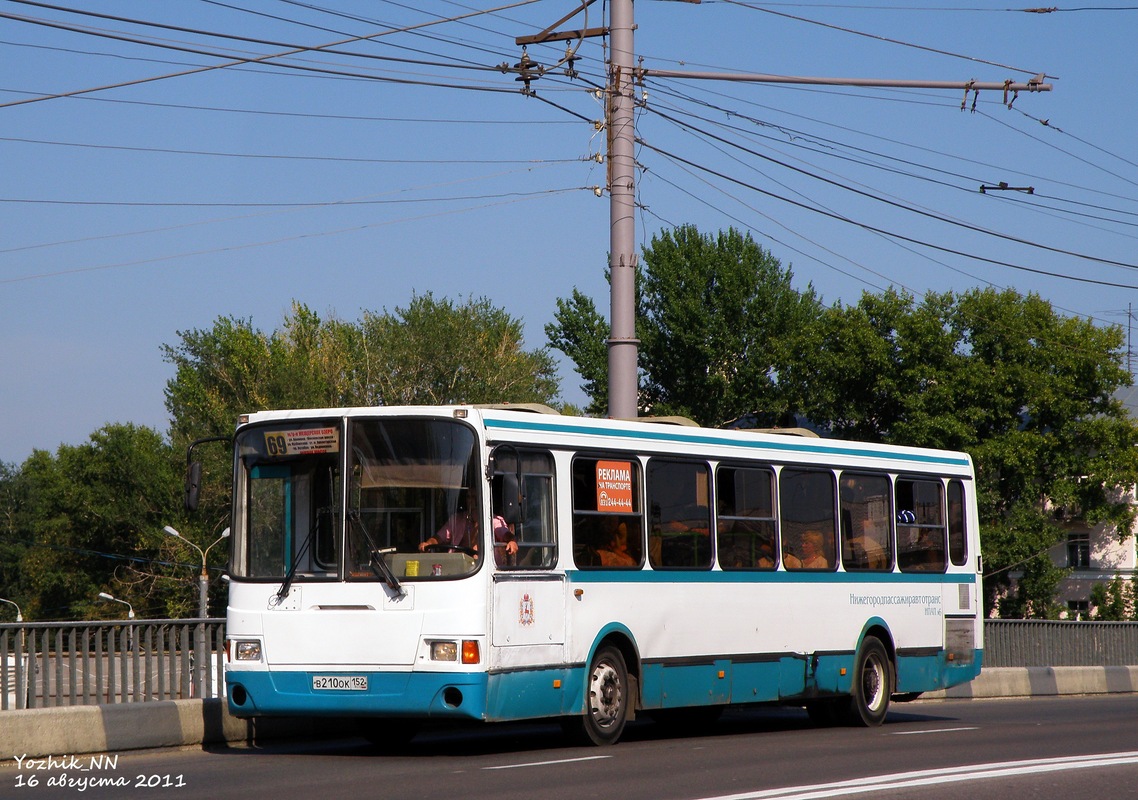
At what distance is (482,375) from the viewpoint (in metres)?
68.1

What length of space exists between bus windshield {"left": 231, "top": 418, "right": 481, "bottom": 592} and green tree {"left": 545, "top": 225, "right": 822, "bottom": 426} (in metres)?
58.2

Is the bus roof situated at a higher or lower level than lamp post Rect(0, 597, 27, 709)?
higher

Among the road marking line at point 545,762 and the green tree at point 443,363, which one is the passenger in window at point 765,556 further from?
the green tree at point 443,363

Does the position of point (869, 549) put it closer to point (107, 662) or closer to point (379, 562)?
point (379, 562)

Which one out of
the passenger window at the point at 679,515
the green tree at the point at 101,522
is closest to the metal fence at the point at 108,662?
the passenger window at the point at 679,515

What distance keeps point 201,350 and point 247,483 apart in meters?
74.2

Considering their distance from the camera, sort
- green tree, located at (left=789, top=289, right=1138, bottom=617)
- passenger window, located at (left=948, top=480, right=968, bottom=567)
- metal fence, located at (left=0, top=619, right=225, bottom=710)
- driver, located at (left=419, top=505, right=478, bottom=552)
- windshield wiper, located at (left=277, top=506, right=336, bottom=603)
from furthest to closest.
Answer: green tree, located at (left=789, top=289, right=1138, bottom=617)
passenger window, located at (left=948, top=480, right=968, bottom=567)
windshield wiper, located at (left=277, top=506, right=336, bottom=603)
metal fence, located at (left=0, top=619, right=225, bottom=710)
driver, located at (left=419, top=505, right=478, bottom=552)

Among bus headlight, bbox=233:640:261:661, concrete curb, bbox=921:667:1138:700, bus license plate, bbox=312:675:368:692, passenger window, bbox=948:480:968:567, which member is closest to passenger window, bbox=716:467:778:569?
passenger window, bbox=948:480:968:567

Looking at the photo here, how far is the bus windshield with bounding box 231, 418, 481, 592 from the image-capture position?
12.8 m

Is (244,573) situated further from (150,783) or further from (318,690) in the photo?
(150,783)

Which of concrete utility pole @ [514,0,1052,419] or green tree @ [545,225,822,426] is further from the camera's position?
green tree @ [545,225,822,426]

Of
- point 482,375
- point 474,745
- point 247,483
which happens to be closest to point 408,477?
point 247,483

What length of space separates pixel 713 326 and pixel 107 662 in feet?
195

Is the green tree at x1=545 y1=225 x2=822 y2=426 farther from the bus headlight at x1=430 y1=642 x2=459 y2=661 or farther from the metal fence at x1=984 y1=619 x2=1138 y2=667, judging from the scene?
the bus headlight at x1=430 y1=642 x2=459 y2=661
